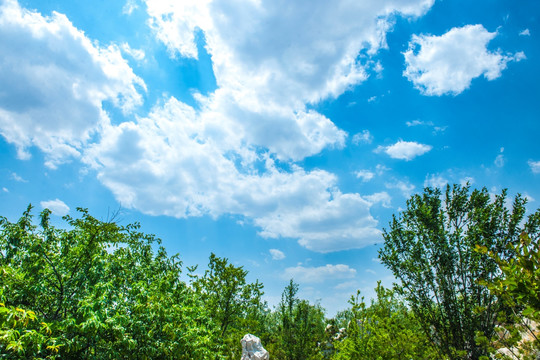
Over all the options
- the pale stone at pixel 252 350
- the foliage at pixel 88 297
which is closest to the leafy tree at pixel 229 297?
the pale stone at pixel 252 350

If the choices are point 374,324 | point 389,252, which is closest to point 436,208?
point 389,252

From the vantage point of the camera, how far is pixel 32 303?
866 centimetres

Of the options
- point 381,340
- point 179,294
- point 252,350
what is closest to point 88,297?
point 179,294

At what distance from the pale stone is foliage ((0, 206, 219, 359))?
43.8ft

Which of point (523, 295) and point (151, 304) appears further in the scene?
point (151, 304)

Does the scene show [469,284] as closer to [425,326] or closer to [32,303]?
[425,326]

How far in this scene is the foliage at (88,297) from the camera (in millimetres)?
7406

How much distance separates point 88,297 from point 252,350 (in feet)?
56.9

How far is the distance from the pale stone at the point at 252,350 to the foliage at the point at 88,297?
43.8 feet

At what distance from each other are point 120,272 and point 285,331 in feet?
45.9

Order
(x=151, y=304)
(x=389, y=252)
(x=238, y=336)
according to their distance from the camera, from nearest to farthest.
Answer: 1. (x=151, y=304)
2. (x=389, y=252)
3. (x=238, y=336)

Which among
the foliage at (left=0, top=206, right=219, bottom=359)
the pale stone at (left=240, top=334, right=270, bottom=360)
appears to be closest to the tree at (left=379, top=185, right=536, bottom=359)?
the foliage at (left=0, top=206, right=219, bottom=359)

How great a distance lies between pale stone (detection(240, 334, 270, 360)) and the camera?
21156mm

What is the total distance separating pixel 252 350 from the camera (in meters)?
21.6
